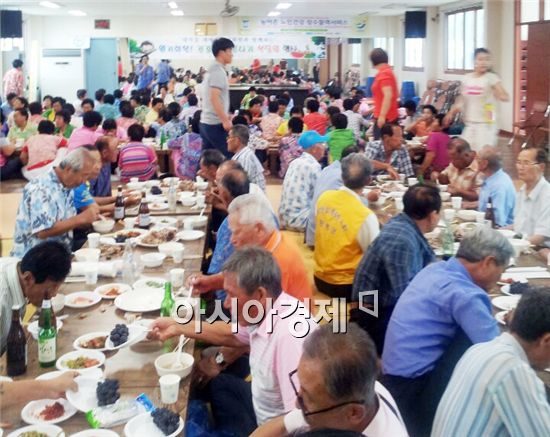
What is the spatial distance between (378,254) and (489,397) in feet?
4.92

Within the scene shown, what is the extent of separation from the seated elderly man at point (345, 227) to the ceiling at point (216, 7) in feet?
31.7

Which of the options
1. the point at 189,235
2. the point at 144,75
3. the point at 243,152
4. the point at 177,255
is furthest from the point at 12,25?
the point at 177,255

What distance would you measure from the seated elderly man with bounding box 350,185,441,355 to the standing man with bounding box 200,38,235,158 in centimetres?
343

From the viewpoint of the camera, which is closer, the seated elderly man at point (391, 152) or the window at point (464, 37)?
the seated elderly man at point (391, 152)

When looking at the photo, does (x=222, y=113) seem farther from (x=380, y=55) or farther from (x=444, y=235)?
(x=444, y=235)

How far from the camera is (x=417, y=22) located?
597 inches

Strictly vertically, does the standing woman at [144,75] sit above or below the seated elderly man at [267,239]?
above

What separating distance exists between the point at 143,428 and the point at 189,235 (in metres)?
2.20

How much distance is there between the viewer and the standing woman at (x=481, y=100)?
21.9 feet

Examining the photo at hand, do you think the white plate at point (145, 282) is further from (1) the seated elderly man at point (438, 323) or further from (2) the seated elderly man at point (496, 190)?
(2) the seated elderly man at point (496, 190)

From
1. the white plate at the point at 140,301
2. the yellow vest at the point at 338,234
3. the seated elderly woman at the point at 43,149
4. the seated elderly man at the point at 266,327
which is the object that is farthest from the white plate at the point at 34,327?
the seated elderly woman at the point at 43,149

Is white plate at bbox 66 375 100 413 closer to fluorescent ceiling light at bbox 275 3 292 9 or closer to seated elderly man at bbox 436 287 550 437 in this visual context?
seated elderly man at bbox 436 287 550 437

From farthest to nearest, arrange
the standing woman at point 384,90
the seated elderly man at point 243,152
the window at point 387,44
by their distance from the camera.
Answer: the window at point 387,44 < the standing woman at point 384,90 < the seated elderly man at point 243,152

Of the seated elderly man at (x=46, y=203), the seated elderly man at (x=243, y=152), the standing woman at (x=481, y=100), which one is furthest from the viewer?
the standing woman at (x=481, y=100)
